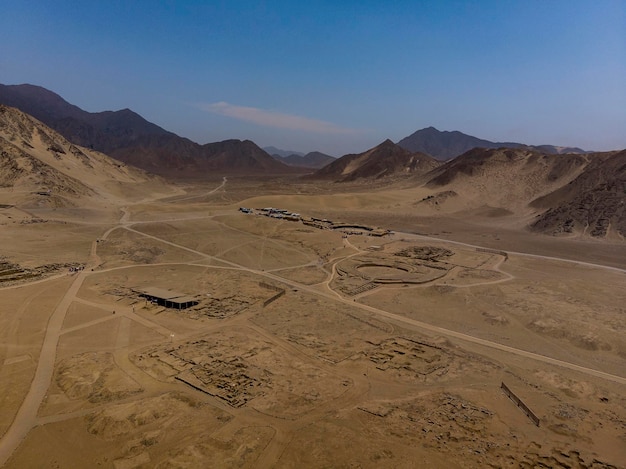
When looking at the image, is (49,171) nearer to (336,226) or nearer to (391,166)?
(336,226)

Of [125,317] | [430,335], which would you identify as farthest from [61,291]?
[430,335]

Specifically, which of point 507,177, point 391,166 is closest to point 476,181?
point 507,177

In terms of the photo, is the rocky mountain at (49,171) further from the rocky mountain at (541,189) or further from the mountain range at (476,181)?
the rocky mountain at (541,189)

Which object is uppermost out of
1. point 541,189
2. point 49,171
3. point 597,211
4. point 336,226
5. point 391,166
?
point 391,166

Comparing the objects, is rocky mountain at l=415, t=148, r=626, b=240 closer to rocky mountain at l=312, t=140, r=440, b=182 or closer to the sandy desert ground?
the sandy desert ground

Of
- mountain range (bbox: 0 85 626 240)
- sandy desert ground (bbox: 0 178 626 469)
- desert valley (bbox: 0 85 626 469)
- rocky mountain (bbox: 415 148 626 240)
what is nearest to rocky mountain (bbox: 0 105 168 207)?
mountain range (bbox: 0 85 626 240)

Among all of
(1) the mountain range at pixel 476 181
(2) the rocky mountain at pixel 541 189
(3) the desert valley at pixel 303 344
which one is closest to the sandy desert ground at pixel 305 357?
(3) the desert valley at pixel 303 344
